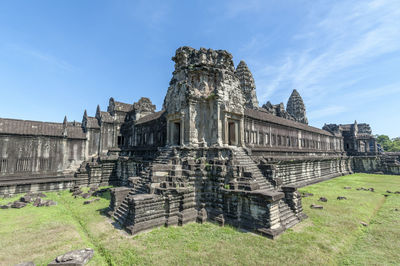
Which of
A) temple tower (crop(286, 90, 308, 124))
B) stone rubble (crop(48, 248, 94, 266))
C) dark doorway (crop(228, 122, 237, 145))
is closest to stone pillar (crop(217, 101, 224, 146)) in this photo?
dark doorway (crop(228, 122, 237, 145))

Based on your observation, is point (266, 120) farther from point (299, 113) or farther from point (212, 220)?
point (299, 113)

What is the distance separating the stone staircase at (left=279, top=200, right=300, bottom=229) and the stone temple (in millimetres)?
62

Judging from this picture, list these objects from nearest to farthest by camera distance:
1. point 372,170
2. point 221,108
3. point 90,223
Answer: point 90,223
point 221,108
point 372,170

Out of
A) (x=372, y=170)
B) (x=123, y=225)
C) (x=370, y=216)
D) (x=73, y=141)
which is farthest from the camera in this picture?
(x=372, y=170)

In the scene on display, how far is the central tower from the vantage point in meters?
13.7

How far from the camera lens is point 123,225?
973cm

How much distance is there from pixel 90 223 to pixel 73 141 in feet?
57.1

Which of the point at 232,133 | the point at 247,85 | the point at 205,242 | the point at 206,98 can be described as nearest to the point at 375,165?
the point at 247,85

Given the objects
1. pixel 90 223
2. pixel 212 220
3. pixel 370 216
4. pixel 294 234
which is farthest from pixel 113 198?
pixel 370 216

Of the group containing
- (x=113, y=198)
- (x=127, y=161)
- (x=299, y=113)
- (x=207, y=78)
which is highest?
(x=299, y=113)

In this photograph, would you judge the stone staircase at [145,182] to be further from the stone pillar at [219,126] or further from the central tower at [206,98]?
the stone pillar at [219,126]

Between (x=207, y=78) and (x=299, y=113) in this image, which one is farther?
(x=299, y=113)

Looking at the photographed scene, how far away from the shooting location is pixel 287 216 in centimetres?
998

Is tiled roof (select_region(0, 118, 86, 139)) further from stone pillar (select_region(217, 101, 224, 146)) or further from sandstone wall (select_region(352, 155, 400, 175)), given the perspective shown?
sandstone wall (select_region(352, 155, 400, 175))
